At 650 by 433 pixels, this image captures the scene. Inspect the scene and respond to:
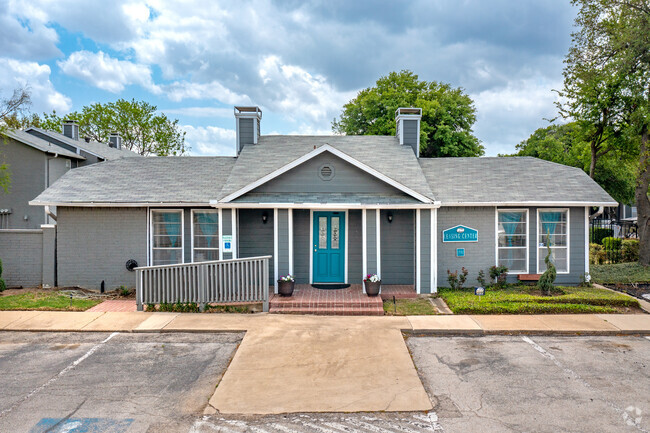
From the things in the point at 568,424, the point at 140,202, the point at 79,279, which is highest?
the point at 140,202

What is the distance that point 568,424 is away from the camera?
4.81 metres

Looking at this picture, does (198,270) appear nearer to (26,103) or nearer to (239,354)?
(239,354)

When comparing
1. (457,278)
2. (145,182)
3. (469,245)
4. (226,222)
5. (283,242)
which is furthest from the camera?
(145,182)

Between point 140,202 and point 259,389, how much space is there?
7.42 metres

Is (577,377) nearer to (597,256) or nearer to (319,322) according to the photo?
(319,322)

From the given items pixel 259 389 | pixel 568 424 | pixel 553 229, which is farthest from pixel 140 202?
pixel 553 229

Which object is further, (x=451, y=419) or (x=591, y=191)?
(x=591, y=191)

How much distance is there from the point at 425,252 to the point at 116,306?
25.6 ft

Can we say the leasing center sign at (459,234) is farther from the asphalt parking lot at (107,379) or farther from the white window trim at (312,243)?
the asphalt parking lot at (107,379)

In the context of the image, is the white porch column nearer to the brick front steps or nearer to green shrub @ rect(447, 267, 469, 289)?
the brick front steps

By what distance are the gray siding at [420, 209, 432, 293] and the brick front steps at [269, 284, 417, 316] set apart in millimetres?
423

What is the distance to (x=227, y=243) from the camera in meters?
10.8

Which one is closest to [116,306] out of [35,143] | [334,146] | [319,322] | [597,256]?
[319,322]

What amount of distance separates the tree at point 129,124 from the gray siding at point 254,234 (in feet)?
105
